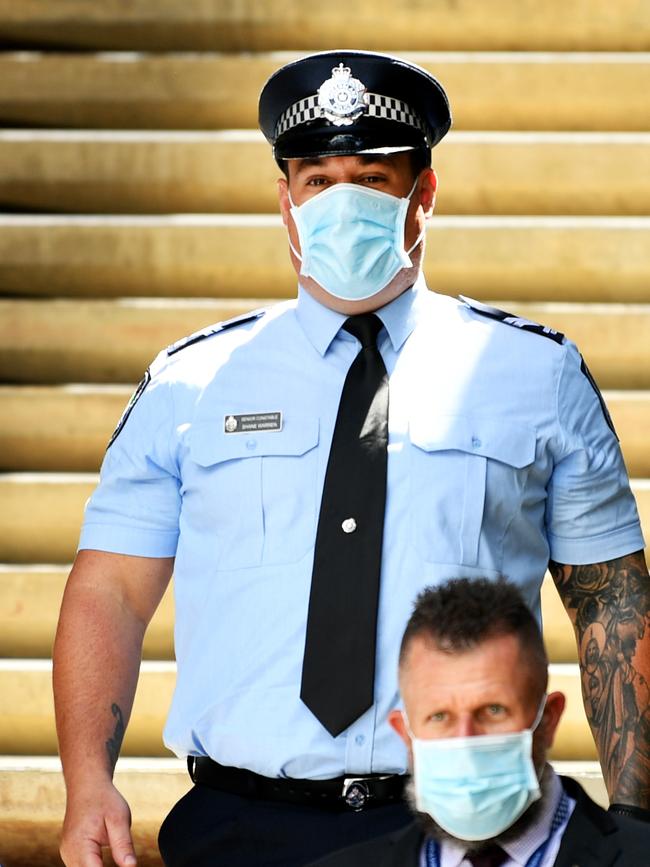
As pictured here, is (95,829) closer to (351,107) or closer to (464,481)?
(464,481)

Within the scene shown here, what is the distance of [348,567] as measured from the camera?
2.16 m

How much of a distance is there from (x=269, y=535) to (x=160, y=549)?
0.23 m

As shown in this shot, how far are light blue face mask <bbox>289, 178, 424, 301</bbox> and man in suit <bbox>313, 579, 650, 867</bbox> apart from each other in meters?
0.65

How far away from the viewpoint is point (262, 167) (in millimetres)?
3887

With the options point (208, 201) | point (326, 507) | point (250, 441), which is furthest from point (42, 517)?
point (326, 507)

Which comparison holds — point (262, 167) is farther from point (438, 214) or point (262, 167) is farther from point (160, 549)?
point (160, 549)

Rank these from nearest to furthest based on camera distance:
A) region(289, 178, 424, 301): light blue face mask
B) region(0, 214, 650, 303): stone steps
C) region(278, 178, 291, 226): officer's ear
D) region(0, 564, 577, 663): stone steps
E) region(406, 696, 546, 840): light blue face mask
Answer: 1. region(406, 696, 546, 840): light blue face mask
2. region(289, 178, 424, 301): light blue face mask
3. region(278, 178, 291, 226): officer's ear
4. region(0, 564, 577, 663): stone steps
5. region(0, 214, 650, 303): stone steps

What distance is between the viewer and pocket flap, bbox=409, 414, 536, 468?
2.24 metres

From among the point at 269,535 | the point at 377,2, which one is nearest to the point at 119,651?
the point at 269,535

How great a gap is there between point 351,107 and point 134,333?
4.88 ft

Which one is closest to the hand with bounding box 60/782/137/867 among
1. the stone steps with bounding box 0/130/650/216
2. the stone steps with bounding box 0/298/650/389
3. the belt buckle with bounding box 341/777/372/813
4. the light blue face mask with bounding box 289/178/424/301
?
the belt buckle with bounding box 341/777/372/813

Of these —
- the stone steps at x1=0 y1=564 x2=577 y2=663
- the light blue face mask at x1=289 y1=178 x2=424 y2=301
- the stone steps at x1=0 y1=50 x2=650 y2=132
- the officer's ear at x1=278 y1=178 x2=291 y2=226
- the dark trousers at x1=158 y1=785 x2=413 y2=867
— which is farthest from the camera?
the stone steps at x1=0 y1=50 x2=650 y2=132

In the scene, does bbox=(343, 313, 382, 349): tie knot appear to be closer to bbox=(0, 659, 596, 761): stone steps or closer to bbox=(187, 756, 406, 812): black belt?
bbox=(187, 756, 406, 812): black belt

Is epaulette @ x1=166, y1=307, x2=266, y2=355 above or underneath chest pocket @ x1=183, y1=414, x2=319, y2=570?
above
